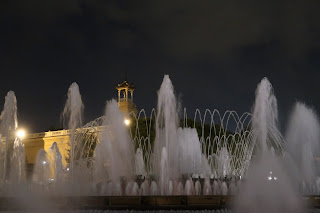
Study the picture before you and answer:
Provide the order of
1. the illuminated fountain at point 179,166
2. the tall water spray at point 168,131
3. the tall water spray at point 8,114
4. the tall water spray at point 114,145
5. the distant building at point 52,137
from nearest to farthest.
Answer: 1. the illuminated fountain at point 179,166
2. the tall water spray at point 168,131
3. the tall water spray at point 114,145
4. the tall water spray at point 8,114
5. the distant building at point 52,137

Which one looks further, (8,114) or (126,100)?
(126,100)

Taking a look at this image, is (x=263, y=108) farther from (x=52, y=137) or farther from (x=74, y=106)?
(x=52, y=137)

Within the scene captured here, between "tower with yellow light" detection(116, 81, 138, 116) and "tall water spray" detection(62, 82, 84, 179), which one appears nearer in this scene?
"tall water spray" detection(62, 82, 84, 179)

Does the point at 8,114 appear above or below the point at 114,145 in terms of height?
above

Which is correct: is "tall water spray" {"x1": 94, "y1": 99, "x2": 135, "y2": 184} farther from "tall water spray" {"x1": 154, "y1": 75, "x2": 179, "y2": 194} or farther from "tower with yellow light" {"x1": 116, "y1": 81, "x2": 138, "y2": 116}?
"tower with yellow light" {"x1": 116, "y1": 81, "x2": 138, "y2": 116}

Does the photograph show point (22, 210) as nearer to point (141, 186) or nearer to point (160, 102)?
point (141, 186)

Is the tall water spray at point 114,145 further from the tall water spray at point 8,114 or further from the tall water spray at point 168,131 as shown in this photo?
the tall water spray at point 8,114

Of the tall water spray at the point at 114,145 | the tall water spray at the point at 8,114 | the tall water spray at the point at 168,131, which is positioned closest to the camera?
the tall water spray at the point at 168,131

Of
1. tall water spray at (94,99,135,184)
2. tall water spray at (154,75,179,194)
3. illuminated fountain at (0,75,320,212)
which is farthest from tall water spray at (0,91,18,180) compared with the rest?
tall water spray at (154,75,179,194)

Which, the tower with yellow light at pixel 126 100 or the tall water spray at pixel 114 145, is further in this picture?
the tower with yellow light at pixel 126 100

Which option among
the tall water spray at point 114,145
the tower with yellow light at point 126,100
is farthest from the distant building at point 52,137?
the tall water spray at point 114,145

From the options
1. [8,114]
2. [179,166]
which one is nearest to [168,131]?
[179,166]

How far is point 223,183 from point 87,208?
5.75 m

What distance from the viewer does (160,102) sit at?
19031 millimetres
